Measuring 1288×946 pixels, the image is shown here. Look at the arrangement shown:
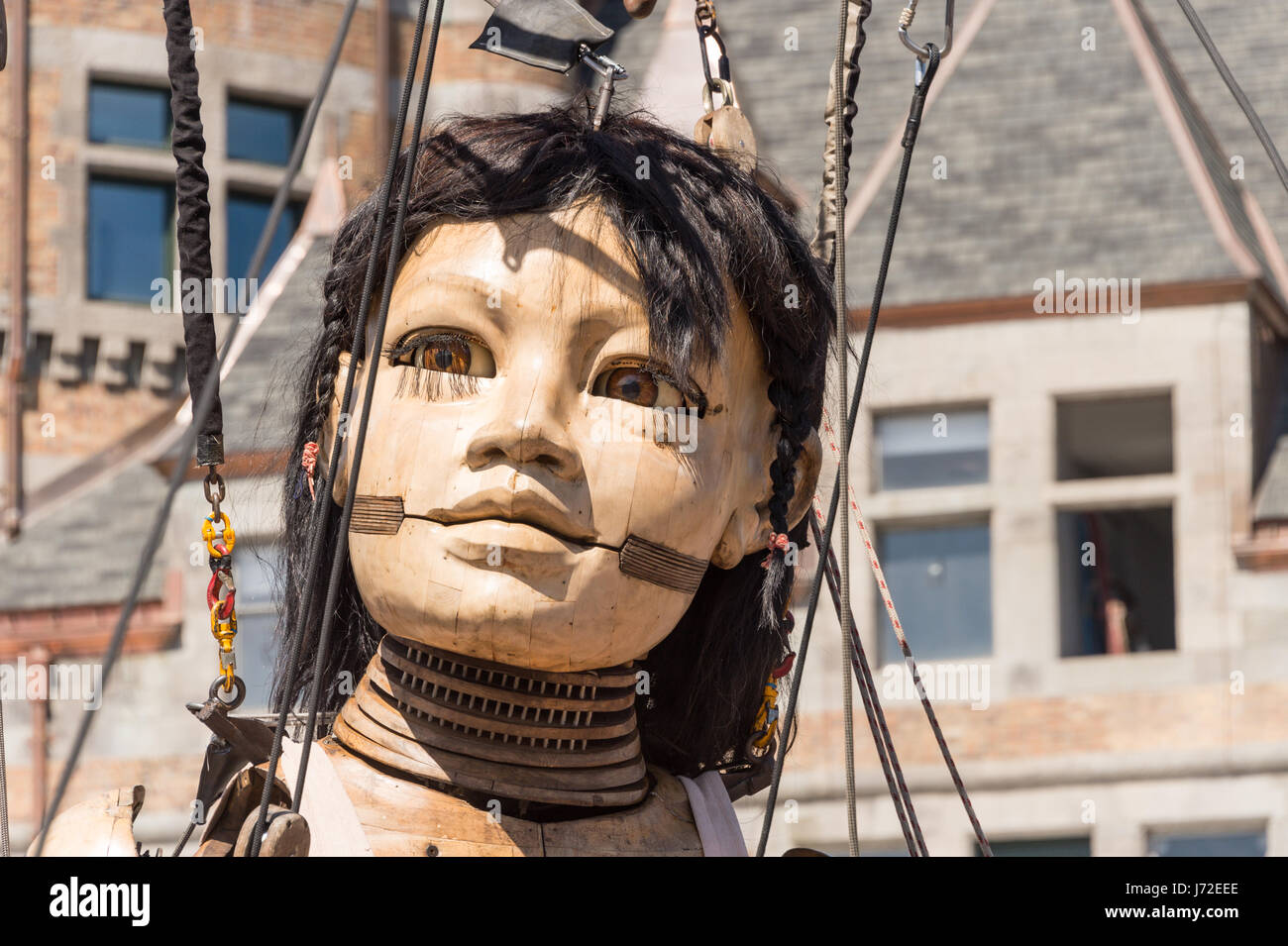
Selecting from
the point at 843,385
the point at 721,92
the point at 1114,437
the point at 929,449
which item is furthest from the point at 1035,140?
the point at 843,385

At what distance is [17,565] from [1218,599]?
659cm

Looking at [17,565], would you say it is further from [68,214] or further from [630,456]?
[630,456]

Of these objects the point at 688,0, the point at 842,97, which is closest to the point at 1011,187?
the point at 688,0

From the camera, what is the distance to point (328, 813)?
11.5 feet

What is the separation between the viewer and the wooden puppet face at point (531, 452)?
11.3 feet

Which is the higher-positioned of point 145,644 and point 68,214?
point 68,214

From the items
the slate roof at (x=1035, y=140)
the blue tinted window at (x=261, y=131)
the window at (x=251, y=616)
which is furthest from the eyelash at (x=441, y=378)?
the blue tinted window at (x=261, y=131)

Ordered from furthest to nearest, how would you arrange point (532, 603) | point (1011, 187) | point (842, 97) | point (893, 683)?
point (1011, 187) < point (893, 683) < point (842, 97) < point (532, 603)

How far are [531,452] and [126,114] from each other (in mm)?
11739

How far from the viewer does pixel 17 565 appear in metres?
13.6

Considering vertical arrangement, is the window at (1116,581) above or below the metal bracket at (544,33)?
below

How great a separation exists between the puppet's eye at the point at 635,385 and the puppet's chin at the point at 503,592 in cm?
25

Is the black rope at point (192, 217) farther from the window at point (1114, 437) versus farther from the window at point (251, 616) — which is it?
the window at point (1114, 437)

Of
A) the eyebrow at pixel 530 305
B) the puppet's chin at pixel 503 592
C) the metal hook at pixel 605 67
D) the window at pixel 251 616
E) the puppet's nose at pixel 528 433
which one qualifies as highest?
the metal hook at pixel 605 67
